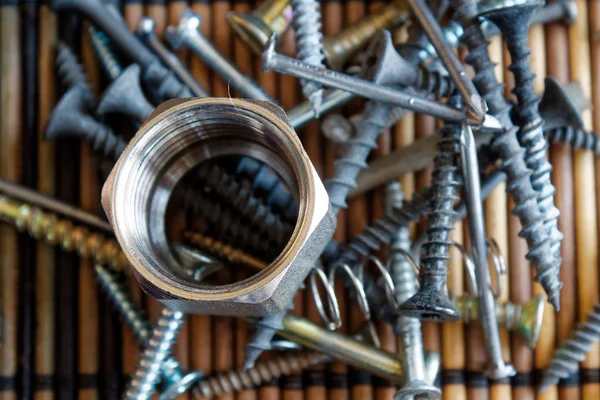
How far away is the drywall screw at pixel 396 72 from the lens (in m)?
0.62

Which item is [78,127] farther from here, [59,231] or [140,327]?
[140,327]

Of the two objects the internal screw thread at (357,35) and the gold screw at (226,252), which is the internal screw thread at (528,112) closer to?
the internal screw thread at (357,35)

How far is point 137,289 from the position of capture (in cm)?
72

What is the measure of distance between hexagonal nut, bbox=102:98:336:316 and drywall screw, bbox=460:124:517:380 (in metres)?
0.14

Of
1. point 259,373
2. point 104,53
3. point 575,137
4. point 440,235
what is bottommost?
point 259,373

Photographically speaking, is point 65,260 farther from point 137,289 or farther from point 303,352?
point 303,352

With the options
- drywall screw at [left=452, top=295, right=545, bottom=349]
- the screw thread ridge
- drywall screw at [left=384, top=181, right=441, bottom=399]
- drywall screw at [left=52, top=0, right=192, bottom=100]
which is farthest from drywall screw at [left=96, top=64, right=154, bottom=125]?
drywall screw at [left=452, top=295, right=545, bottom=349]

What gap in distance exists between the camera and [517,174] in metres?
0.62

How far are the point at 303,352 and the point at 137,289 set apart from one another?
18 cm

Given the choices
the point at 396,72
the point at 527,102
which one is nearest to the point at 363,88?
the point at 396,72

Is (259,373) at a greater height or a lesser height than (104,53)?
lesser

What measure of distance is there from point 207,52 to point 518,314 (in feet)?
1.33

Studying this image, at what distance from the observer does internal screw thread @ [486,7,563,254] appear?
0.62 meters

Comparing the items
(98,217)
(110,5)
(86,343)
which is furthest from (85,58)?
(86,343)
